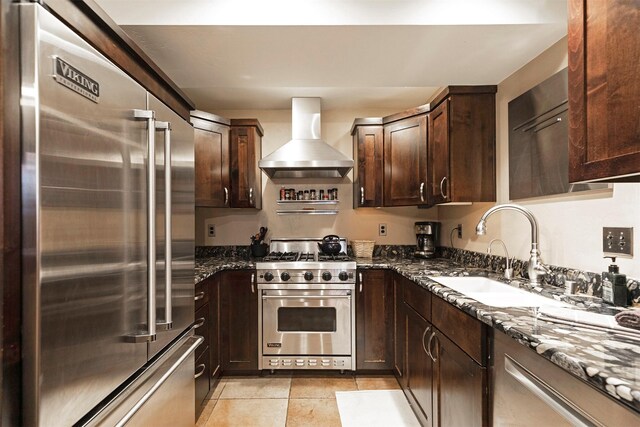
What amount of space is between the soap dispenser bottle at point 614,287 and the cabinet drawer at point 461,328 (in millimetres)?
521

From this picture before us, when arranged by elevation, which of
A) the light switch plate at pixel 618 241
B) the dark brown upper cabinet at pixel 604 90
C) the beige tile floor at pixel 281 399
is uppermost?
the dark brown upper cabinet at pixel 604 90

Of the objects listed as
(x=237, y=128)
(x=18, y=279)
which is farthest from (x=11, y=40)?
(x=237, y=128)

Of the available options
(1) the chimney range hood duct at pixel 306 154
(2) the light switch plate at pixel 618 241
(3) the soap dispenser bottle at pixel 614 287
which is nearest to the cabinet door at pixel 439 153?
(1) the chimney range hood duct at pixel 306 154

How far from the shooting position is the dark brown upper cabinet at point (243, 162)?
3.11 metres

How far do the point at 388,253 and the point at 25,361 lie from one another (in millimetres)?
3036

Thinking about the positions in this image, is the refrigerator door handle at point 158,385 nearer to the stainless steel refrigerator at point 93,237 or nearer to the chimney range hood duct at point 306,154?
the stainless steel refrigerator at point 93,237

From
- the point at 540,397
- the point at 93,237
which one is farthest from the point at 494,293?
the point at 93,237

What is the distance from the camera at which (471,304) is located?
4.42 ft

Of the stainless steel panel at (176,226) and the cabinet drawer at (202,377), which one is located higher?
the stainless steel panel at (176,226)

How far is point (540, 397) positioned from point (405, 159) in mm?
2226

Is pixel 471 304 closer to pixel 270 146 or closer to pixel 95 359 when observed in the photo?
pixel 95 359

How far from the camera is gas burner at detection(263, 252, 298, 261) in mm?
2939

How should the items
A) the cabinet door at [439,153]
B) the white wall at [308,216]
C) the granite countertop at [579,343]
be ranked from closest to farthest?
the granite countertop at [579,343] < the cabinet door at [439,153] < the white wall at [308,216]

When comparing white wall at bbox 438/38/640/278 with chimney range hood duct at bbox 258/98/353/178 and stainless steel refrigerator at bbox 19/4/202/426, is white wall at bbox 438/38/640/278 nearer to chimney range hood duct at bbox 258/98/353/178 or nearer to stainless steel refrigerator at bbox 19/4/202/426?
chimney range hood duct at bbox 258/98/353/178
